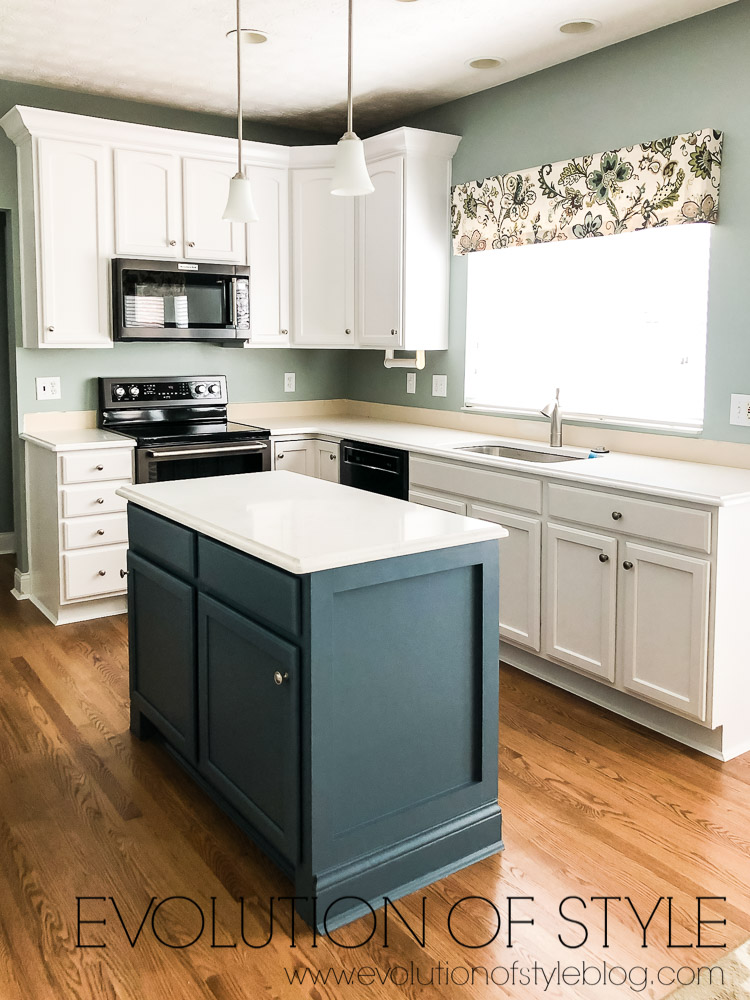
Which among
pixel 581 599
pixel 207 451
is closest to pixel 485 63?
pixel 207 451

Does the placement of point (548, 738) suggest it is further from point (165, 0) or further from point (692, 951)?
point (165, 0)


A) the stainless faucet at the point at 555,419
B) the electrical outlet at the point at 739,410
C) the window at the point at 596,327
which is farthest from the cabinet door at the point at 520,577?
the electrical outlet at the point at 739,410

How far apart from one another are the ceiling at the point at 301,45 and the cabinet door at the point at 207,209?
362mm

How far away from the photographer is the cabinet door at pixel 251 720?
204 centimetres

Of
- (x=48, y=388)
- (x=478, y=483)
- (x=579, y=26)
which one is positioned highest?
(x=579, y=26)

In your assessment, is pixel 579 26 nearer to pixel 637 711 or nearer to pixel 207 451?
pixel 207 451

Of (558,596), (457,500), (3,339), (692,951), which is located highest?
(3,339)

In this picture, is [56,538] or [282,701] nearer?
[282,701]

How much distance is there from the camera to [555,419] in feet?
12.9

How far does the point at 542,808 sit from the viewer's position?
8.32ft

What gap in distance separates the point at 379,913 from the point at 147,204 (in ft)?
11.8

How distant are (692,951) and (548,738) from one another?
1.08 meters

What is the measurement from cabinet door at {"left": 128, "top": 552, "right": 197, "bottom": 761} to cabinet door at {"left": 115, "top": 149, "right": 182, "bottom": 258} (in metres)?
2.17

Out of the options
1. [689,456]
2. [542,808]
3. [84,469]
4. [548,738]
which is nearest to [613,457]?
[689,456]
